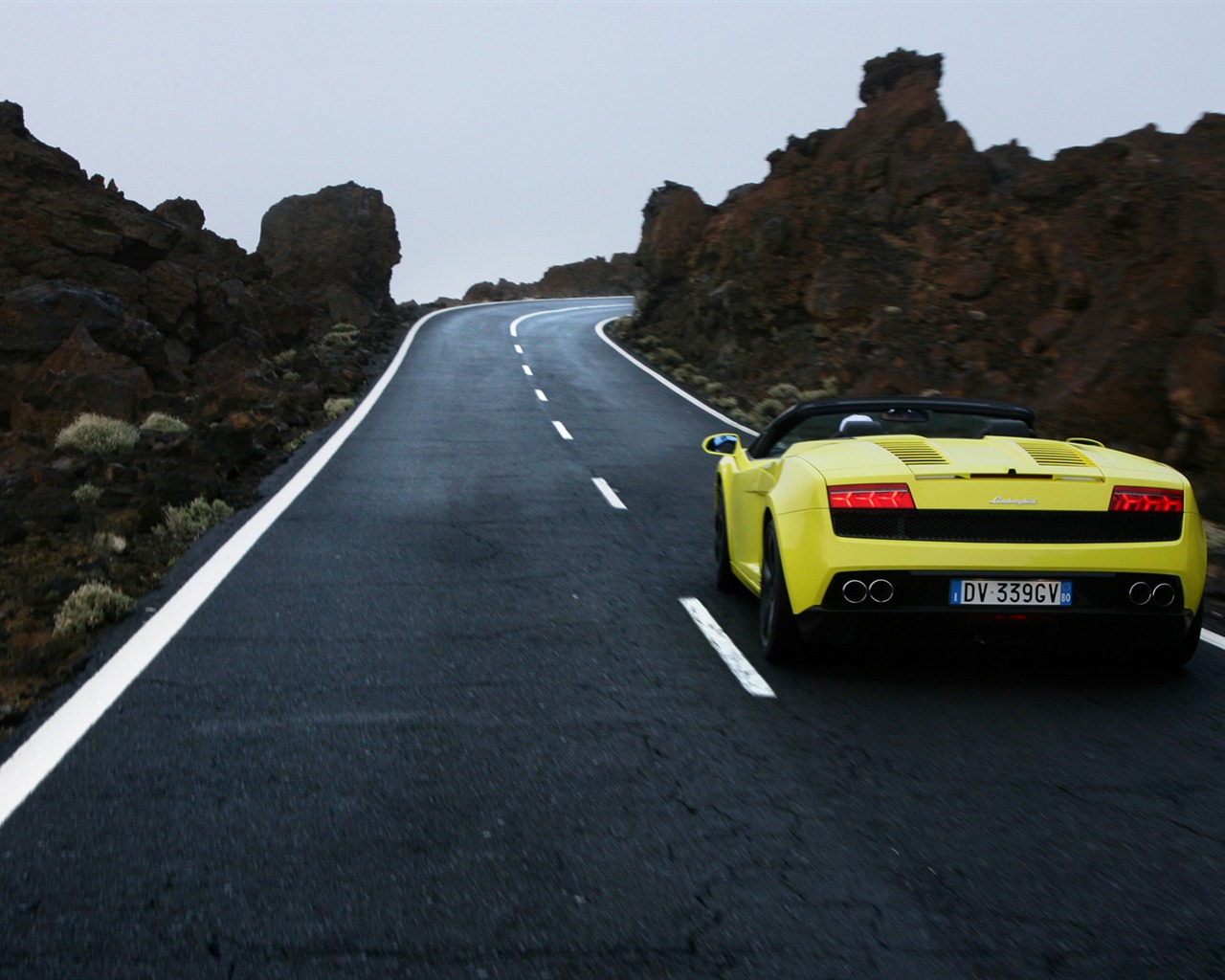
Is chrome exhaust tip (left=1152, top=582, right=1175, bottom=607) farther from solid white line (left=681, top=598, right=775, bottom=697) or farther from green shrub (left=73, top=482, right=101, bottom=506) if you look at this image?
green shrub (left=73, top=482, right=101, bottom=506)

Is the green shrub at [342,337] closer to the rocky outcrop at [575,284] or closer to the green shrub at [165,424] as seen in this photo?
the green shrub at [165,424]

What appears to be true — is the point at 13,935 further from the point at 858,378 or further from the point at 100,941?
the point at 858,378

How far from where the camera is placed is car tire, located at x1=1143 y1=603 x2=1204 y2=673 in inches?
242

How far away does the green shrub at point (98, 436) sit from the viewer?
15.7m

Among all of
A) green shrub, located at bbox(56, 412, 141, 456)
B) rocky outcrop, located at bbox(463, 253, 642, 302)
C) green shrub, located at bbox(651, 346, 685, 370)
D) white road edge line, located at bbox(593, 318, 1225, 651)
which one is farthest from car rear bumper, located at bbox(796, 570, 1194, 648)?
rocky outcrop, located at bbox(463, 253, 642, 302)

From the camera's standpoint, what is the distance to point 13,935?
137 inches

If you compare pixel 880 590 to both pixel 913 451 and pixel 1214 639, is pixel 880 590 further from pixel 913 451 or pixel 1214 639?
pixel 1214 639

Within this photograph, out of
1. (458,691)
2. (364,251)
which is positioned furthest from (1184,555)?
(364,251)

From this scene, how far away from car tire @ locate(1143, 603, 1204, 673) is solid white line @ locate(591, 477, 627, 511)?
20.9 ft

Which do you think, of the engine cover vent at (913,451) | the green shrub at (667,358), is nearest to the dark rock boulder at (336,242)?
the green shrub at (667,358)

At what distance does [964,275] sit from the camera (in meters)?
29.5

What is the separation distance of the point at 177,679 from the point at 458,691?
4.29ft

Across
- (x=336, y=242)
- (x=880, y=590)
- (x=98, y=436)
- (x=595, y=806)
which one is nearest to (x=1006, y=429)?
(x=880, y=590)

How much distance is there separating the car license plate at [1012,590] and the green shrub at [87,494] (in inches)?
333
